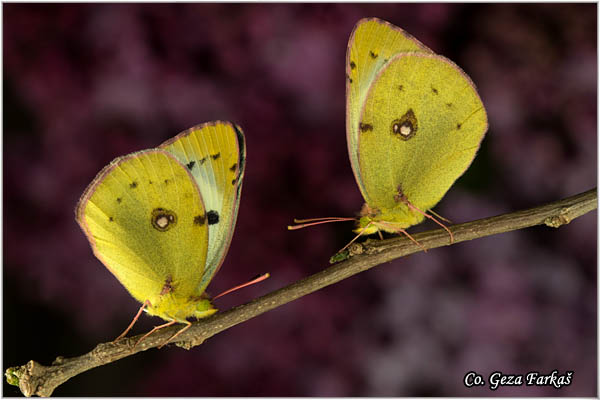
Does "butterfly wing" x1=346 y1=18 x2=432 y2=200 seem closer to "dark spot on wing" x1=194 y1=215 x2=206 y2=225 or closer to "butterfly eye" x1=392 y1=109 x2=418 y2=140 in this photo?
"butterfly eye" x1=392 y1=109 x2=418 y2=140

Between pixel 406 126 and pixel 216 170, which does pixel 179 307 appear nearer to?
pixel 216 170

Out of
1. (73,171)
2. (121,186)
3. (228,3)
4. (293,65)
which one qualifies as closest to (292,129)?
(293,65)

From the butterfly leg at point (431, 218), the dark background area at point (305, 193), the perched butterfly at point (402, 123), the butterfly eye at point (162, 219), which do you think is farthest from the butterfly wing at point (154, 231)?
the dark background area at point (305, 193)

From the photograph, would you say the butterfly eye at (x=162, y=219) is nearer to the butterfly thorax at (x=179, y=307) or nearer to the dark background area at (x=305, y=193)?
the butterfly thorax at (x=179, y=307)

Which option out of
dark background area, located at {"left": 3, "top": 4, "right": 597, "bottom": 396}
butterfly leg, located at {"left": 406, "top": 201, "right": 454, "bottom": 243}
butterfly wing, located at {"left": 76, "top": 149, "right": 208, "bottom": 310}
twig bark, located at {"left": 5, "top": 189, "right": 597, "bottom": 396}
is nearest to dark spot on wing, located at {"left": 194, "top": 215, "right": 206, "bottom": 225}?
butterfly wing, located at {"left": 76, "top": 149, "right": 208, "bottom": 310}

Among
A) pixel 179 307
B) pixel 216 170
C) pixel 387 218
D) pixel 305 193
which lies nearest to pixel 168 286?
pixel 179 307

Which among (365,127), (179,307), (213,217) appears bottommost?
(179,307)

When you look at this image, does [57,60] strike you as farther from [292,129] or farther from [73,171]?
[292,129]
